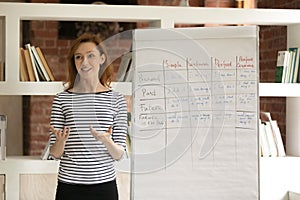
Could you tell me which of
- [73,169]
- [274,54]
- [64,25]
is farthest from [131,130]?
[64,25]

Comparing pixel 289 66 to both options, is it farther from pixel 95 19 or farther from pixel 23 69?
pixel 23 69

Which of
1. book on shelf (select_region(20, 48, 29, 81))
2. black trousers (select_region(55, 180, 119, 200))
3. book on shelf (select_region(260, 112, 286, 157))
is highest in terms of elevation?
book on shelf (select_region(20, 48, 29, 81))

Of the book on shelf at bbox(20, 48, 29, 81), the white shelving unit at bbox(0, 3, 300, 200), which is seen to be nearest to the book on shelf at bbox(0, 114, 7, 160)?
the white shelving unit at bbox(0, 3, 300, 200)

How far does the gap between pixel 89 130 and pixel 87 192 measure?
1.01ft

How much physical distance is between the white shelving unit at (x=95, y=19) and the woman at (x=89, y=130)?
427 mm

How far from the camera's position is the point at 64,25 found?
6.05 metres

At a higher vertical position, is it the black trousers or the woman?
the woman

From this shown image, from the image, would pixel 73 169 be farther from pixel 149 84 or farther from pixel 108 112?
pixel 149 84

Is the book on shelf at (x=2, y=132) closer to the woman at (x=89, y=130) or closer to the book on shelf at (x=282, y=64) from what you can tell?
the woman at (x=89, y=130)

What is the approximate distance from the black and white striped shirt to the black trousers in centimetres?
2

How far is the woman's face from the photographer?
137 inches

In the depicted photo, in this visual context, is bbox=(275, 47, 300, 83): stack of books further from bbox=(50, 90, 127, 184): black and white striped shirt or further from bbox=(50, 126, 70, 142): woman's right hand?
bbox=(50, 126, 70, 142): woman's right hand

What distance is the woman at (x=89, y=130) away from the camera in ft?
11.4

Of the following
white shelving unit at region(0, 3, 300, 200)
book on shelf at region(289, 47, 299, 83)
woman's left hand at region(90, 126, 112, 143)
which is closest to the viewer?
woman's left hand at region(90, 126, 112, 143)
